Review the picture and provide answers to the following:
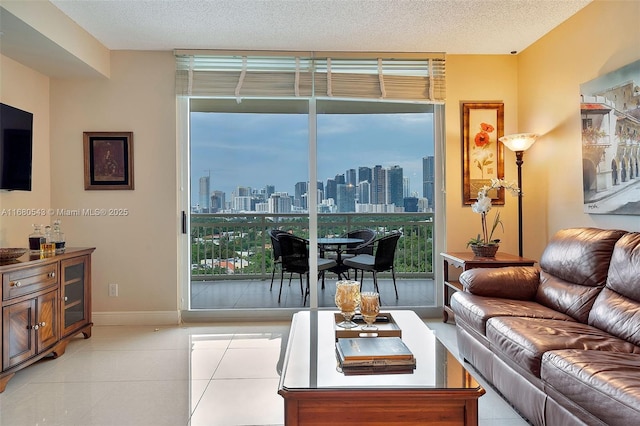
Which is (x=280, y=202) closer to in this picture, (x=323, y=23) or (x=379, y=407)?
(x=323, y=23)

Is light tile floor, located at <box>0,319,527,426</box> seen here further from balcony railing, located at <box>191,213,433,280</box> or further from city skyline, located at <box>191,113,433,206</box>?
city skyline, located at <box>191,113,433,206</box>

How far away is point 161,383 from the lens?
2574 millimetres

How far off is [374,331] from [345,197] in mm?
2297

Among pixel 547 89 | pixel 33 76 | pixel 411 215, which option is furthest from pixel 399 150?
pixel 33 76

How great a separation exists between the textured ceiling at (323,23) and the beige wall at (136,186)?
38cm

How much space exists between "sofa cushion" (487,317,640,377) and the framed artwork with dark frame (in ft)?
11.4

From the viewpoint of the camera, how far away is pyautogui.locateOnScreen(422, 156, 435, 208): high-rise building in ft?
13.6

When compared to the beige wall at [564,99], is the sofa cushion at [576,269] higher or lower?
lower

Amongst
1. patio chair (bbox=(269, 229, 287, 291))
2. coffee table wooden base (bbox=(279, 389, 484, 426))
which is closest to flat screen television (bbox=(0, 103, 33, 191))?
patio chair (bbox=(269, 229, 287, 291))

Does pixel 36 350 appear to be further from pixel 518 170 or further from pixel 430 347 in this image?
pixel 518 170

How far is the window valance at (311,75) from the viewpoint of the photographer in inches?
154

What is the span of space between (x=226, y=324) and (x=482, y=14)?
11.8ft

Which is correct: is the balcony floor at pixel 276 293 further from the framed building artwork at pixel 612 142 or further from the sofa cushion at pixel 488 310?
the framed building artwork at pixel 612 142

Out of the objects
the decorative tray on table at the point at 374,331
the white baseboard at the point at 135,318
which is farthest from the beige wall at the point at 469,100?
the white baseboard at the point at 135,318
